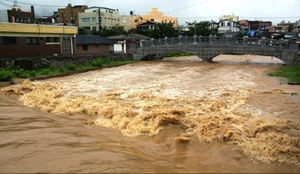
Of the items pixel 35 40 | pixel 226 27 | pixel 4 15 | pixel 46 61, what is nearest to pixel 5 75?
pixel 46 61

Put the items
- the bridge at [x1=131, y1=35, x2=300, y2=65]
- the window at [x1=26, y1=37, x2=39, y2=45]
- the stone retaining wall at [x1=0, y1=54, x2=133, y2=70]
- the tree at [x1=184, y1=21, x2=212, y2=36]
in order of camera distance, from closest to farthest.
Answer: the stone retaining wall at [x1=0, y1=54, x2=133, y2=70] < the window at [x1=26, y1=37, x2=39, y2=45] < the bridge at [x1=131, y1=35, x2=300, y2=65] < the tree at [x1=184, y1=21, x2=212, y2=36]

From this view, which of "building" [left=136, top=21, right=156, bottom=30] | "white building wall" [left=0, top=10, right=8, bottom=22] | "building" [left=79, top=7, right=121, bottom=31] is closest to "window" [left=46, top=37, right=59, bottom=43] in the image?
"white building wall" [left=0, top=10, right=8, bottom=22]

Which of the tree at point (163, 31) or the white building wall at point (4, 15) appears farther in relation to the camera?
the tree at point (163, 31)

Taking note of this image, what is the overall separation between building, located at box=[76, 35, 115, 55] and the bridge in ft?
11.7

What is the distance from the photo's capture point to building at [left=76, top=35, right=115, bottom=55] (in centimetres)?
3005

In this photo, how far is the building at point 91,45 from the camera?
3005 cm

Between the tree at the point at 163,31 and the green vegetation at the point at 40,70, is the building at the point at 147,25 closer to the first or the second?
the tree at the point at 163,31

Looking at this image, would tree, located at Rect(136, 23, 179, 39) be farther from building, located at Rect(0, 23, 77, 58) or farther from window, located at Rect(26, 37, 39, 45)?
window, located at Rect(26, 37, 39, 45)

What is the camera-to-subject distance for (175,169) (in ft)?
A: 18.6

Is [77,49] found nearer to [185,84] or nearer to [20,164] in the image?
[185,84]

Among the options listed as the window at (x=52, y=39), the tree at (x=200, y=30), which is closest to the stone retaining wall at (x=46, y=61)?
the window at (x=52, y=39)

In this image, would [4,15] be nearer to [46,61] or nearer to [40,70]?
[46,61]

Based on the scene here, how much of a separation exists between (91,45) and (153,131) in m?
24.8

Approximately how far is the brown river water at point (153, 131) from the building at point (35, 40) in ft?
29.7
